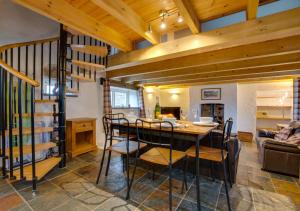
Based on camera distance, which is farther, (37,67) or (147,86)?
(147,86)

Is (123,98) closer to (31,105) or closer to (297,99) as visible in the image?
(31,105)

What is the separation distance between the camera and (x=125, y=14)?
1904mm

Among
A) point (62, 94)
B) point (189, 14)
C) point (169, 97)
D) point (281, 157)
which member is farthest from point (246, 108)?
point (62, 94)

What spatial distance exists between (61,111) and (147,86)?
4400mm

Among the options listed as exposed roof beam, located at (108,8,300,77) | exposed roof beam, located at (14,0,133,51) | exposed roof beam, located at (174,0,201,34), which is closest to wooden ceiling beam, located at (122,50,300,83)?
exposed roof beam, located at (108,8,300,77)

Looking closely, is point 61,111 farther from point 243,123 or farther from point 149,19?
point 243,123

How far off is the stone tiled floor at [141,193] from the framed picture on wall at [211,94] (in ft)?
12.5

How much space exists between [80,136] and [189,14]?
11.9 feet

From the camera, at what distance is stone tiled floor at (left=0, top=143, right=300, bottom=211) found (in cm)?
169

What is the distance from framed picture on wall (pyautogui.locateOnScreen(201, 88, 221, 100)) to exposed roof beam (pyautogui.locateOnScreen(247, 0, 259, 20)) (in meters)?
4.38

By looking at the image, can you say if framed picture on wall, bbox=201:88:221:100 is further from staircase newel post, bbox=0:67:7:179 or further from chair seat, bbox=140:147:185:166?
staircase newel post, bbox=0:67:7:179

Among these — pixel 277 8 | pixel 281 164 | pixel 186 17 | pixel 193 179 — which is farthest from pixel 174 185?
pixel 277 8

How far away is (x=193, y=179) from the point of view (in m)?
2.30

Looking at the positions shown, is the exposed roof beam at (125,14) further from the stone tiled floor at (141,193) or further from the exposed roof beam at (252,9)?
the stone tiled floor at (141,193)
